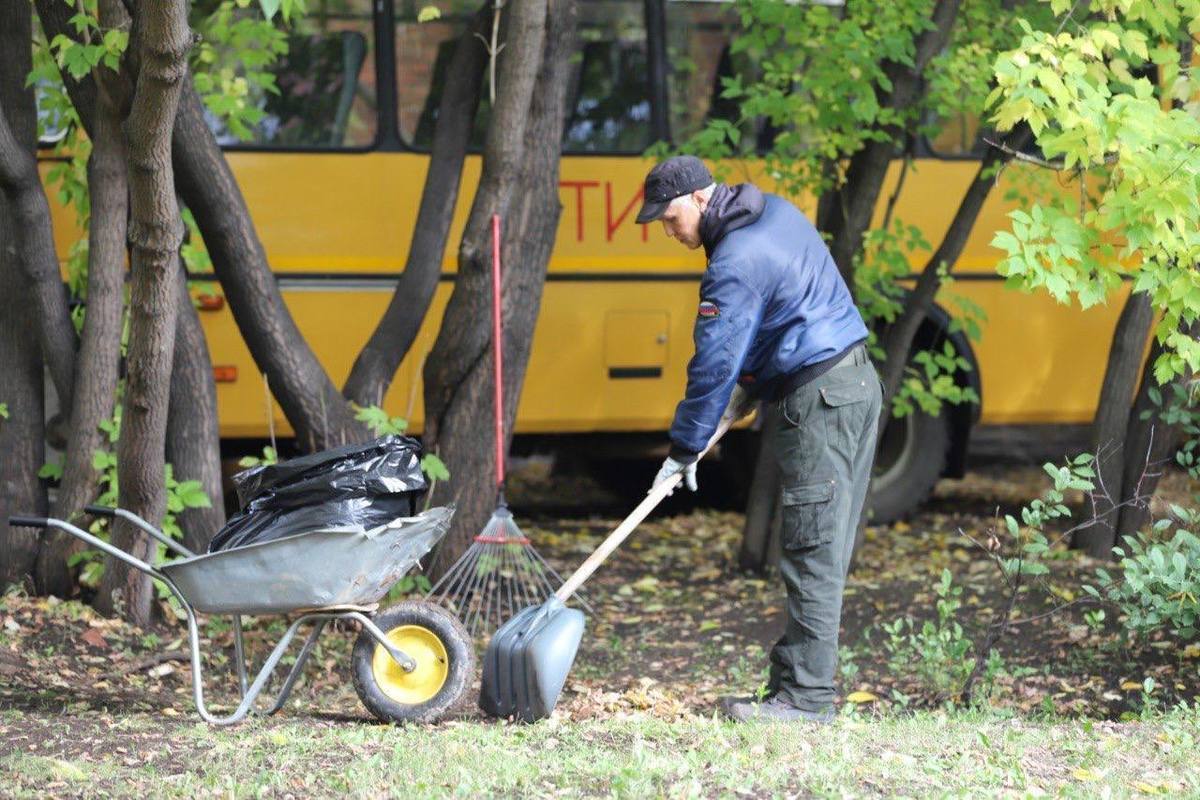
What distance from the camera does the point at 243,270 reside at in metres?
6.18

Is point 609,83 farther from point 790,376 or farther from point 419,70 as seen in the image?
point 790,376

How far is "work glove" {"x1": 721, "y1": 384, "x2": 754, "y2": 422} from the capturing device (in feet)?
15.9

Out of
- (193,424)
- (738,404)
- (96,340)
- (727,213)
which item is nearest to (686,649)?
(738,404)

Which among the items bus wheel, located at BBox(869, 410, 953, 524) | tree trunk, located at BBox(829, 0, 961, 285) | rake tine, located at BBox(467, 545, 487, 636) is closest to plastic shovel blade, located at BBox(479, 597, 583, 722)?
rake tine, located at BBox(467, 545, 487, 636)

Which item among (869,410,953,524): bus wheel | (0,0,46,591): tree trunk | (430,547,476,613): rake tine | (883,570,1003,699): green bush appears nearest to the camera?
(883,570,1003,699): green bush

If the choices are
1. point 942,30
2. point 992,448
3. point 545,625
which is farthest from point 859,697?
point 992,448

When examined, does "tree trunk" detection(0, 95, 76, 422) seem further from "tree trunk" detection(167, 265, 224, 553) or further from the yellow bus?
the yellow bus

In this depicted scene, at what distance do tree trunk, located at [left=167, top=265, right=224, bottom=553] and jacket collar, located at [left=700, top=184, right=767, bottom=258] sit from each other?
2.48m

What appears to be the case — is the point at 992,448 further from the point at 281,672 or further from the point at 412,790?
the point at 412,790

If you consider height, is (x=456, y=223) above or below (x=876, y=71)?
below

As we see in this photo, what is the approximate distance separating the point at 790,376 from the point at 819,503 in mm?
381

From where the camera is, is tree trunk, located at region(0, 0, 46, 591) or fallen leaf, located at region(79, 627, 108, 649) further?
tree trunk, located at region(0, 0, 46, 591)

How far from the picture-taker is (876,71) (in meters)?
6.52

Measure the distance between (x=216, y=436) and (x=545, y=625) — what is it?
233 cm
